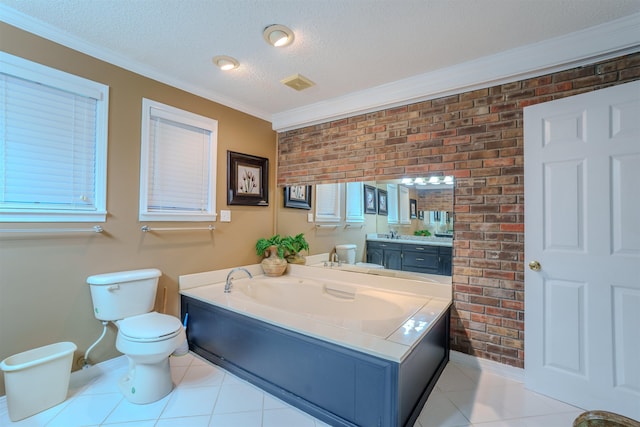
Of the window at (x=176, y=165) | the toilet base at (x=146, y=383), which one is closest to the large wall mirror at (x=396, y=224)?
the window at (x=176, y=165)

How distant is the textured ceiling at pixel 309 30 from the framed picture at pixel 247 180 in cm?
86

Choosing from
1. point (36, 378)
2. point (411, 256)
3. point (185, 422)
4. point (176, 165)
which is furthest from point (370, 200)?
point (36, 378)

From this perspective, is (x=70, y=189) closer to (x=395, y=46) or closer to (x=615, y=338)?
(x=395, y=46)

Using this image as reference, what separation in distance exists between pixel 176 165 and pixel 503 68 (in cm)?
270

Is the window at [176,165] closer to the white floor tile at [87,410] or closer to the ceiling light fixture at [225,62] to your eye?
the ceiling light fixture at [225,62]

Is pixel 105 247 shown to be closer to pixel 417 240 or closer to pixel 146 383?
pixel 146 383

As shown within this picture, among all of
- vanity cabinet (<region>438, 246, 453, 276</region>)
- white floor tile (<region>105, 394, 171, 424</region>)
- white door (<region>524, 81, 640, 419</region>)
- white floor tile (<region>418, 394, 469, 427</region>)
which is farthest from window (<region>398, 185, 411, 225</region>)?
white floor tile (<region>105, 394, 171, 424</region>)

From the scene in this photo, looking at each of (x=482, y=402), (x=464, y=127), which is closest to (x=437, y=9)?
(x=464, y=127)

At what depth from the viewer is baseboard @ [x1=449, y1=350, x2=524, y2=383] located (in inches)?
82.0

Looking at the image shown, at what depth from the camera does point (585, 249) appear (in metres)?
1.78

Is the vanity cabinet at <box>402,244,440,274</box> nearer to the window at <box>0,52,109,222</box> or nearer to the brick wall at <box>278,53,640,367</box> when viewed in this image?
the brick wall at <box>278,53,640,367</box>

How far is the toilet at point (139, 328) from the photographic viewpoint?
5.80 ft

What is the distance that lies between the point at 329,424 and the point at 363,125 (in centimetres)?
241

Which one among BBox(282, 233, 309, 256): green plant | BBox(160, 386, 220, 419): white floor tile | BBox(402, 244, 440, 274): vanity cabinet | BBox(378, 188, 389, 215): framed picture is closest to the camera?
BBox(160, 386, 220, 419): white floor tile
